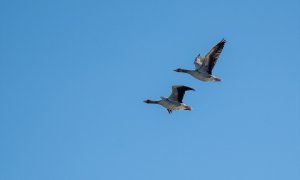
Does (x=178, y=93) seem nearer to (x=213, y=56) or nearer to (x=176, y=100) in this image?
(x=176, y=100)

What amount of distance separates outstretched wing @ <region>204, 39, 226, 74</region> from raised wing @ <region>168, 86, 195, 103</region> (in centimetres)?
235

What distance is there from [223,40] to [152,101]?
9.20 m

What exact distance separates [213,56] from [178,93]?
4016mm

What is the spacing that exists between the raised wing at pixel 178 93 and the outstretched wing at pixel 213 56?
7.72ft

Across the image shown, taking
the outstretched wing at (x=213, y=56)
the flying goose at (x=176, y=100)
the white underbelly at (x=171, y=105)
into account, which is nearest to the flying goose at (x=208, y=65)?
the outstretched wing at (x=213, y=56)

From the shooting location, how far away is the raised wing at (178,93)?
109188mm

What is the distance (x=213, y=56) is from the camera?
109 meters

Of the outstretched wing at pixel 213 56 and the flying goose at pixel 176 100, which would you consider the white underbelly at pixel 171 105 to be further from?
the outstretched wing at pixel 213 56

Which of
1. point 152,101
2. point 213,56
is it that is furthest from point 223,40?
point 152,101

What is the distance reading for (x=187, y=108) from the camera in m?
110

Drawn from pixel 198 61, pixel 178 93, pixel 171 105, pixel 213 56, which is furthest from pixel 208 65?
pixel 171 105

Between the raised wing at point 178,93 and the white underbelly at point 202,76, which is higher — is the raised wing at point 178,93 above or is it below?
below

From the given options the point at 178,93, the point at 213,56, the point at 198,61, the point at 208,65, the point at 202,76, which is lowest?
the point at 178,93

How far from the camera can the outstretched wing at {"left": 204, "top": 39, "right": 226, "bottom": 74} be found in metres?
108
